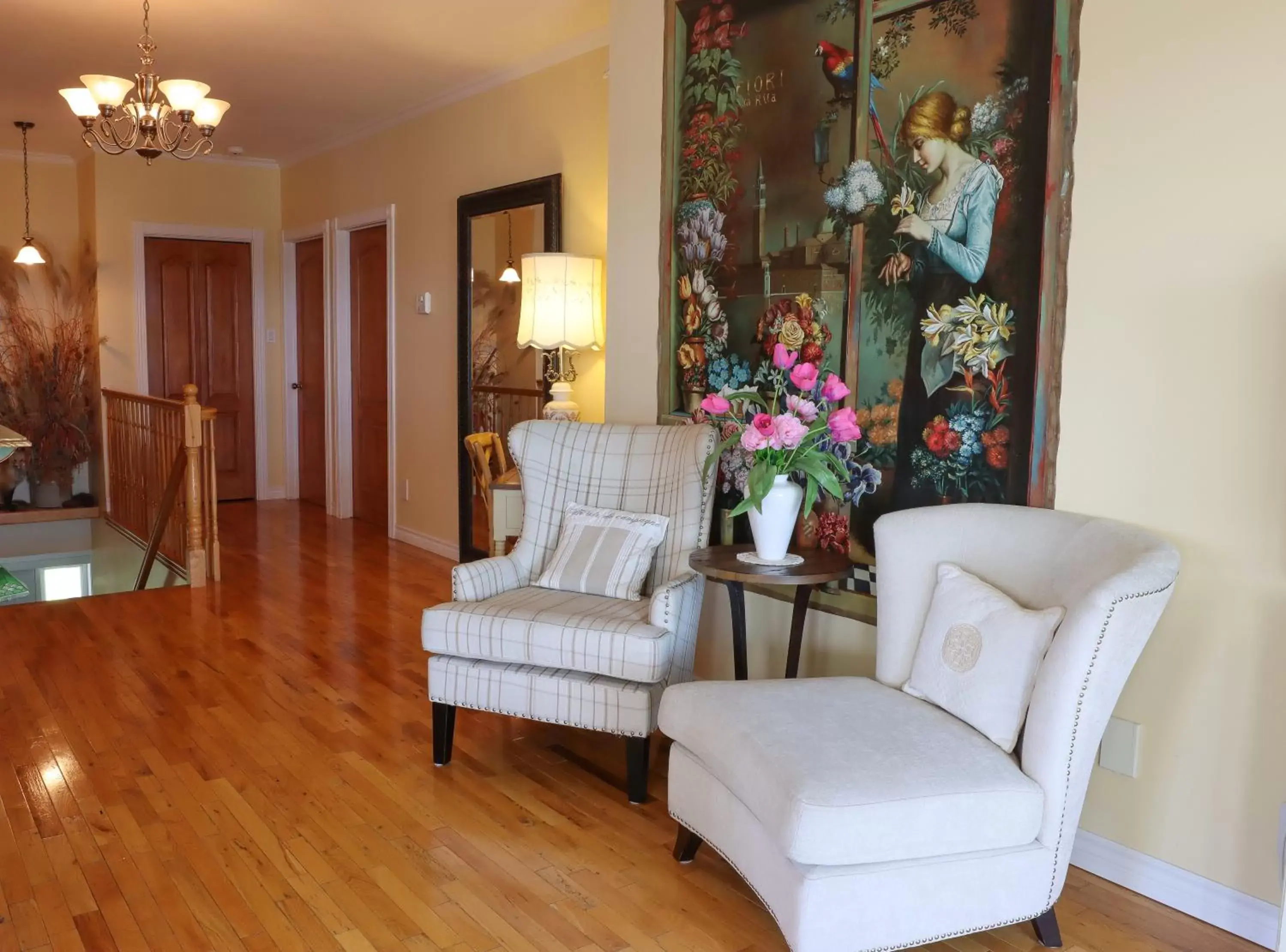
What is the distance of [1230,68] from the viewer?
2.14m

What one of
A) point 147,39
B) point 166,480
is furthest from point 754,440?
point 166,480

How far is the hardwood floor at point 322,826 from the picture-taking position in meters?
2.21

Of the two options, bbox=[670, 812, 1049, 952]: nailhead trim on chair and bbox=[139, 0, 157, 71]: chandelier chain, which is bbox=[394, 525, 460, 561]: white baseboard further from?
bbox=[670, 812, 1049, 952]: nailhead trim on chair

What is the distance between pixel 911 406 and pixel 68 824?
2334 mm

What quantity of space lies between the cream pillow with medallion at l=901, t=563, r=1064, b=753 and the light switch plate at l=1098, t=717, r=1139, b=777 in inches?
14.8

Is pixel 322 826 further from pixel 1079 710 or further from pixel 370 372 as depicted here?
pixel 370 372

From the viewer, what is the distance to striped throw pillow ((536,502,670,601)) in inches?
123

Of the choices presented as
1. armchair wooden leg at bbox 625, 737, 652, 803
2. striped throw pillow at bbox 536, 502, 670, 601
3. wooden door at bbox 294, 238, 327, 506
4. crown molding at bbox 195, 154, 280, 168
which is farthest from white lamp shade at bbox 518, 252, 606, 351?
crown molding at bbox 195, 154, 280, 168

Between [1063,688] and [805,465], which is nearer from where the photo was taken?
[1063,688]

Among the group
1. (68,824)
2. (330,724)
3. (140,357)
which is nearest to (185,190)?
(140,357)

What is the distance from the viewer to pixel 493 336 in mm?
5363

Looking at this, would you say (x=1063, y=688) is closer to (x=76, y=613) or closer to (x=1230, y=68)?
(x=1230, y=68)

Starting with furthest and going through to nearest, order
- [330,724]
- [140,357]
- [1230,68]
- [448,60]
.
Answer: [140,357], [448,60], [330,724], [1230,68]

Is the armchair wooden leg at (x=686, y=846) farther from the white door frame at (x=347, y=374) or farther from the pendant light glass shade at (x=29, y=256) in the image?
the pendant light glass shade at (x=29, y=256)
